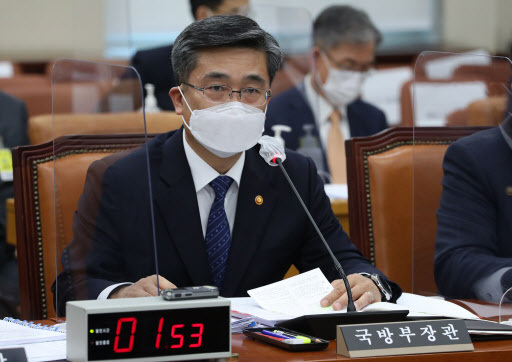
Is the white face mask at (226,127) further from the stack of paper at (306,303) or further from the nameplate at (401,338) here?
the nameplate at (401,338)

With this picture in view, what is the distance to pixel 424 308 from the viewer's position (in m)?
1.57

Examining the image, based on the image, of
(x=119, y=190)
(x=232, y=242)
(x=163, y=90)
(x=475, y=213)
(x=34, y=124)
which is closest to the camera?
(x=119, y=190)

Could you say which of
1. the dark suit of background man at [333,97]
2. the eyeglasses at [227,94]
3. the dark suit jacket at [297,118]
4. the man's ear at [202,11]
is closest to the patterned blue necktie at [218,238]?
the eyeglasses at [227,94]

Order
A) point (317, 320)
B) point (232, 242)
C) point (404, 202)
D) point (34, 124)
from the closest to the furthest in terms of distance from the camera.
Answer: point (317, 320) → point (232, 242) → point (404, 202) → point (34, 124)

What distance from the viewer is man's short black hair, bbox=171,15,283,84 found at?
181 centimetres

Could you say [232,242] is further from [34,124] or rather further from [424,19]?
[424,19]

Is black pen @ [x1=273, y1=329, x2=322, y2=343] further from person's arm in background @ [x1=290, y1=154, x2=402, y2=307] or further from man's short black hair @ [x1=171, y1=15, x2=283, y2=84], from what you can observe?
man's short black hair @ [x1=171, y1=15, x2=283, y2=84]

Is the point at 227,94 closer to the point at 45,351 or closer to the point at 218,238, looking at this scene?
the point at 218,238

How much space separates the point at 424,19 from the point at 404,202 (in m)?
5.49

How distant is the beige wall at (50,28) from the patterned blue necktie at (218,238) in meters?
5.27

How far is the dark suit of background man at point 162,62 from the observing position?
146 inches

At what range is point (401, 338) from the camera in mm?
1192

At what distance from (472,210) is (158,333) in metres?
1.15

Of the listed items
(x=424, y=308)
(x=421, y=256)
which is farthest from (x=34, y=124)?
(x=424, y=308)
